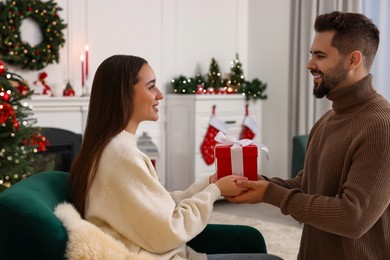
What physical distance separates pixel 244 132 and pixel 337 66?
13.9ft

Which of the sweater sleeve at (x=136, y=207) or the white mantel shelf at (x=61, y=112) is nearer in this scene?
the sweater sleeve at (x=136, y=207)

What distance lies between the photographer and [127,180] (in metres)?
1.70

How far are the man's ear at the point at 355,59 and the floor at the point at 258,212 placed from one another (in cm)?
337

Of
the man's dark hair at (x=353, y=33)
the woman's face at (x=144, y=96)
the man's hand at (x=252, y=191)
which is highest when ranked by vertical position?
the man's dark hair at (x=353, y=33)

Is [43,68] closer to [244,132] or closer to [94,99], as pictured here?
[244,132]

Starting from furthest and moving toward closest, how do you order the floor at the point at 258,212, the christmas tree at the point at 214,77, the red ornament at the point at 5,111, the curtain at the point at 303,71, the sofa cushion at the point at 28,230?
the christmas tree at the point at 214,77, the curtain at the point at 303,71, the floor at the point at 258,212, the red ornament at the point at 5,111, the sofa cushion at the point at 28,230

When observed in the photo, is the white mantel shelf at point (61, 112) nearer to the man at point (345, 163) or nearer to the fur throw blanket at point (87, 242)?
the man at point (345, 163)

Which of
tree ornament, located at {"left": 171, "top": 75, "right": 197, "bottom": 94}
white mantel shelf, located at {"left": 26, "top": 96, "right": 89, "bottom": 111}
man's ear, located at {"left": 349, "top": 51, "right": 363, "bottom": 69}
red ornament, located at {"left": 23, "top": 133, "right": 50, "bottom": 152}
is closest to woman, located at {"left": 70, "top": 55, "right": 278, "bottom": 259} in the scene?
man's ear, located at {"left": 349, "top": 51, "right": 363, "bottom": 69}

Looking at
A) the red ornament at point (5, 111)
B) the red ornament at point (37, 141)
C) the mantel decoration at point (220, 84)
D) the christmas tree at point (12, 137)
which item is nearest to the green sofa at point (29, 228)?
the red ornament at point (5, 111)

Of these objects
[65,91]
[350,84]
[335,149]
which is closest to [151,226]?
[335,149]

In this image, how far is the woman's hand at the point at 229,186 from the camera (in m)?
2.04

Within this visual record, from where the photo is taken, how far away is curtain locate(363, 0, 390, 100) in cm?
525

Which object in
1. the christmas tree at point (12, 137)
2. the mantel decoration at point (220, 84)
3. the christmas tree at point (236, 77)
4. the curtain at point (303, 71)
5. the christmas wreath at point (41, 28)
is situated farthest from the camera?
the christmas tree at point (236, 77)

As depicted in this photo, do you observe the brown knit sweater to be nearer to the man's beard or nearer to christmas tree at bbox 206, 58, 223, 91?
the man's beard
